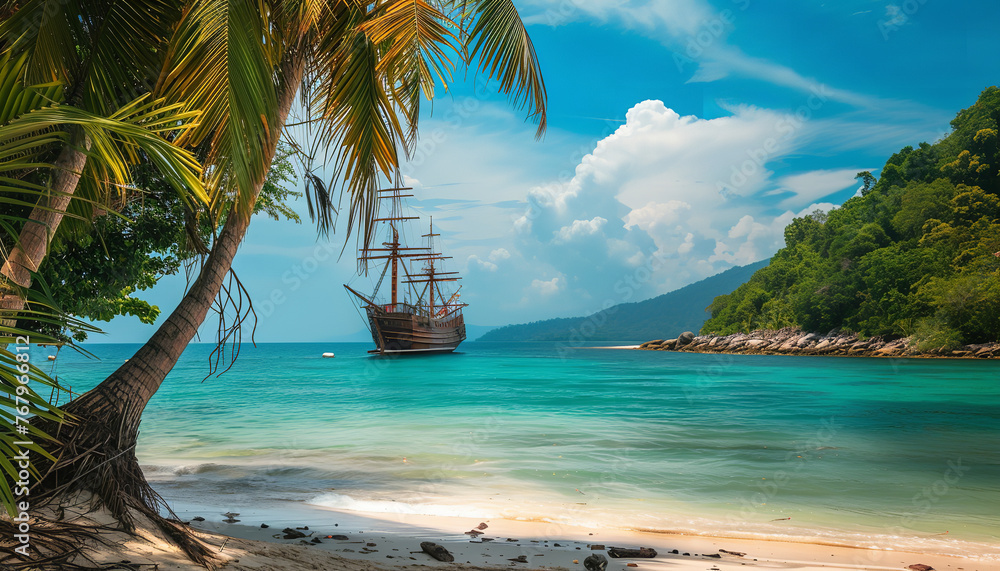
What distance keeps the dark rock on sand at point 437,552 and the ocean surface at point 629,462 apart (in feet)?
5.64

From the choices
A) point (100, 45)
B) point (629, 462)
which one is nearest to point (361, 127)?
point (100, 45)

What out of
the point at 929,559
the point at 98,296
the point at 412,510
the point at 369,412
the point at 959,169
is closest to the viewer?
the point at 929,559

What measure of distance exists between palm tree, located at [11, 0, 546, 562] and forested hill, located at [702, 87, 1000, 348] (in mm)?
53908

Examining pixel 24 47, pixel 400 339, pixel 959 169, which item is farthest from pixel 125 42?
pixel 959 169

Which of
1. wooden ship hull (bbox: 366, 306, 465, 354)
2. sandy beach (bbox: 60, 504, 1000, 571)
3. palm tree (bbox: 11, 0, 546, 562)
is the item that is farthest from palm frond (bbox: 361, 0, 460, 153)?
wooden ship hull (bbox: 366, 306, 465, 354)

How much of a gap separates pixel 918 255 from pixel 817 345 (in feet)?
41.7

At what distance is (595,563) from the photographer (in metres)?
4.05

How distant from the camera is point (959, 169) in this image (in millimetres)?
52875

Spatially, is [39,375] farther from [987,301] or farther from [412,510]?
[987,301]

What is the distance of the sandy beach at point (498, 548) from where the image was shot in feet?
11.8

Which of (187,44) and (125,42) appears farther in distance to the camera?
(125,42)

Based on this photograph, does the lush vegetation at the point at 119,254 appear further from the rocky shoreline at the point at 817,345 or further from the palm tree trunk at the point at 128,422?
the rocky shoreline at the point at 817,345

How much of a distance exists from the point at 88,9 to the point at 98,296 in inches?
175

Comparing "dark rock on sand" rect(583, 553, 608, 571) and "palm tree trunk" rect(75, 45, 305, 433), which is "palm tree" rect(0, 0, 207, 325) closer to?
"palm tree trunk" rect(75, 45, 305, 433)
